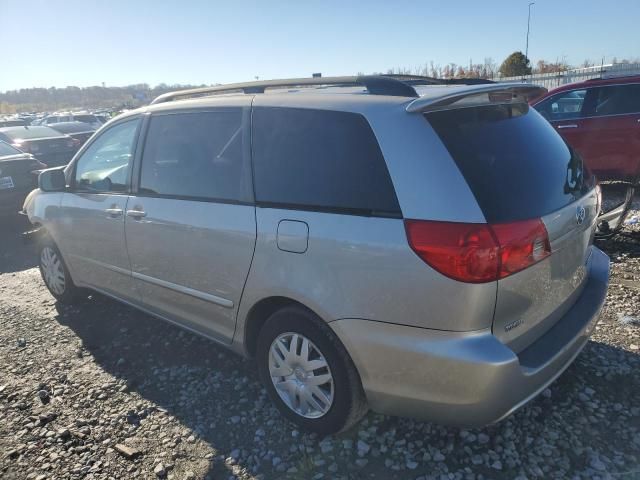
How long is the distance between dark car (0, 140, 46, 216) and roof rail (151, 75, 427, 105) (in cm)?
515

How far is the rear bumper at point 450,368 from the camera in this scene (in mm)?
1983

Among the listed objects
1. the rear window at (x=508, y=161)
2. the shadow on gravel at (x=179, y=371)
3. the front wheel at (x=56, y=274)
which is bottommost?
the shadow on gravel at (x=179, y=371)

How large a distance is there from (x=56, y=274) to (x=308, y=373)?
3.29 m

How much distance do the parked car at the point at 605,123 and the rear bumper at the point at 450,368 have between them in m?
5.58

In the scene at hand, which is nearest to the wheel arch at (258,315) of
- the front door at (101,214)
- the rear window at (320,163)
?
the rear window at (320,163)

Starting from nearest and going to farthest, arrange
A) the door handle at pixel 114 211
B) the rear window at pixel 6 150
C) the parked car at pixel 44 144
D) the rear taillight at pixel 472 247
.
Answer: the rear taillight at pixel 472 247 → the door handle at pixel 114 211 → the rear window at pixel 6 150 → the parked car at pixel 44 144

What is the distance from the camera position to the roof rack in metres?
2.38

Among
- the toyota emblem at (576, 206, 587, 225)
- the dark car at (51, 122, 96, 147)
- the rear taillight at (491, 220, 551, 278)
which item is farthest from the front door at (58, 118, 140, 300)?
the dark car at (51, 122, 96, 147)

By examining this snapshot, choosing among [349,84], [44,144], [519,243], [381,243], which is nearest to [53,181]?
[349,84]

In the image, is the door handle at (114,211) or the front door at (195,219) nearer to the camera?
the front door at (195,219)

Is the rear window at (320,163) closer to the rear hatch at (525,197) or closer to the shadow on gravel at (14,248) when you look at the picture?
the rear hatch at (525,197)

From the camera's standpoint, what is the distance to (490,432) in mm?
2580

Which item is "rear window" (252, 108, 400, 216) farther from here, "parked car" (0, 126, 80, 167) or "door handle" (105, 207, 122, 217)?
"parked car" (0, 126, 80, 167)

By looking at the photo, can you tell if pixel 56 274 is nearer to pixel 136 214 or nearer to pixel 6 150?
pixel 136 214
